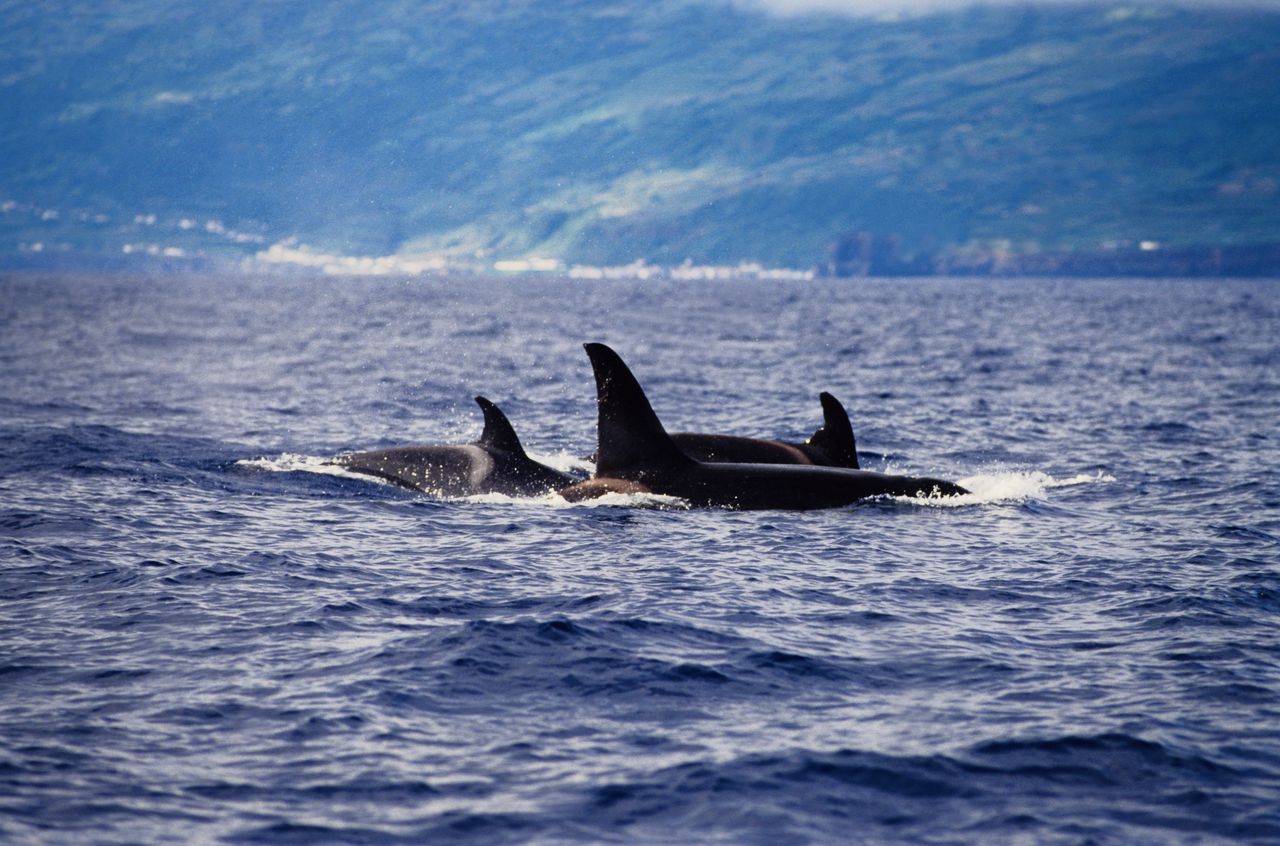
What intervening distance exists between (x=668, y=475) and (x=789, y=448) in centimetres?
403

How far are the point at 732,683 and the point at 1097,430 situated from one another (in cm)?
2115

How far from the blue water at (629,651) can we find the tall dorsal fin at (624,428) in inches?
26.9

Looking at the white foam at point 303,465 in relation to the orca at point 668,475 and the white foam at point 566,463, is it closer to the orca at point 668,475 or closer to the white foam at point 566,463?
the white foam at point 566,463

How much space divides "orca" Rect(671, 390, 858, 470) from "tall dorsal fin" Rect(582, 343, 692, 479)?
2.87 m

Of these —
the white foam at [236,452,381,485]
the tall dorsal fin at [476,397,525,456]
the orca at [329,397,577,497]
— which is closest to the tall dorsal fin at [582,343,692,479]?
the orca at [329,397,577,497]

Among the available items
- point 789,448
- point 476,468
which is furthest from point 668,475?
point 789,448

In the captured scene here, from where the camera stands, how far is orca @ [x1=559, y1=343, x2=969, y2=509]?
19047 mm

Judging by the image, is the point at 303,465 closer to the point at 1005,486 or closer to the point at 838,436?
the point at 838,436

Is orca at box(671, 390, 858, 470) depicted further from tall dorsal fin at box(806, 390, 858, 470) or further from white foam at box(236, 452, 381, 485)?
white foam at box(236, 452, 381, 485)

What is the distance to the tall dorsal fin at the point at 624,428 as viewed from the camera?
747 inches

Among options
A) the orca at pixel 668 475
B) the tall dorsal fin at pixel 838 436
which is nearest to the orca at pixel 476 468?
the orca at pixel 668 475

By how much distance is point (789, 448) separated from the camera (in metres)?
23.0

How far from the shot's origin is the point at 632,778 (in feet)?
30.8

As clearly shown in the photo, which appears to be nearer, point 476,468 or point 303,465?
point 476,468
